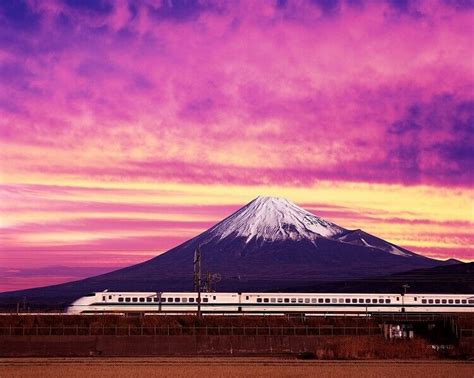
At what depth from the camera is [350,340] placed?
190 ft

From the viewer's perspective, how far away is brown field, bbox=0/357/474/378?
4144 centimetres

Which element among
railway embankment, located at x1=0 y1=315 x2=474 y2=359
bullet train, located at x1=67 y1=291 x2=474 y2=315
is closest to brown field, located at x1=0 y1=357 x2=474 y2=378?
railway embankment, located at x1=0 y1=315 x2=474 y2=359

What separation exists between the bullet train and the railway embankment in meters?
26.0

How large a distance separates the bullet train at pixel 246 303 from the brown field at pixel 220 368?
40.0m

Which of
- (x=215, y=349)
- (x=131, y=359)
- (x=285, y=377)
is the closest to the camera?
(x=285, y=377)

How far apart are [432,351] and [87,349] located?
22146mm

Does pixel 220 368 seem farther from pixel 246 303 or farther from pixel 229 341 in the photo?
pixel 246 303

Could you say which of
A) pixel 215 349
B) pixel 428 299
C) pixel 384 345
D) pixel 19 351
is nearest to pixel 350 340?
pixel 384 345

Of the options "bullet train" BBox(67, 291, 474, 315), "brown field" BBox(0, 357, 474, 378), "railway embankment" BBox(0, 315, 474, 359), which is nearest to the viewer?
"brown field" BBox(0, 357, 474, 378)

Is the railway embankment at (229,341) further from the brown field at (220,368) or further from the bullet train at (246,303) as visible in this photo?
the bullet train at (246,303)

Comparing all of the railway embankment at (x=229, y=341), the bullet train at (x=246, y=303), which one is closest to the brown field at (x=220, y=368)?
the railway embankment at (x=229, y=341)

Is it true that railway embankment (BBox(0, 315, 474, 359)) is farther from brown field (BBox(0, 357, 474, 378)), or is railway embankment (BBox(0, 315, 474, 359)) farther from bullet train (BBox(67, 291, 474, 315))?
bullet train (BBox(67, 291, 474, 315))

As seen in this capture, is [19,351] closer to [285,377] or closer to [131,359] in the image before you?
[131,359]

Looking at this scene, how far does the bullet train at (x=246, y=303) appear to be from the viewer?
9169 centimetres
